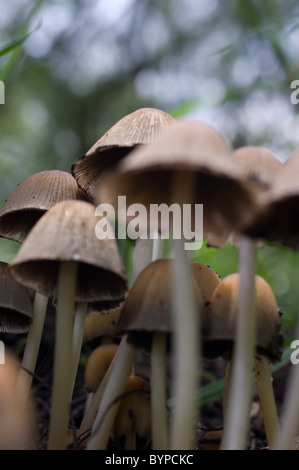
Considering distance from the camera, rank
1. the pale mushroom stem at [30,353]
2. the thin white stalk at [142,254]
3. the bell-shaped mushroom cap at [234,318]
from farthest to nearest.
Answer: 1. the thin white stalk at [142,254]
2. the pale mushroom stem at [30,353]
3. the bell-shaped mushroom cap at [234,318]

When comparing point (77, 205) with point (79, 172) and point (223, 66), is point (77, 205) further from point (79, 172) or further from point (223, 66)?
point (223, 66)

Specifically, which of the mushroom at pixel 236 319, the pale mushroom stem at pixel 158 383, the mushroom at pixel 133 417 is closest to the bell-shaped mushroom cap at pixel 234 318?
the mushroom at pixel 236 319

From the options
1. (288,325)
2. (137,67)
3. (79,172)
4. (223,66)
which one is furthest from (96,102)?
(79,172)

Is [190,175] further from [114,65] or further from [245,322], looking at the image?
[114,65]

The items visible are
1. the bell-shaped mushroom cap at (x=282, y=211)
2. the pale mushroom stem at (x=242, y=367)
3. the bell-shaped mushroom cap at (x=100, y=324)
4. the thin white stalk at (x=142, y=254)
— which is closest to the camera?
the bell-shaped mushroom cap at (x=282, y=211)

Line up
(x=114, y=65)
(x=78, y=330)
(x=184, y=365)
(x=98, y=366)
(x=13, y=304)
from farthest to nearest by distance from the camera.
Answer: (x=114, y=65) < (x=98, y=366) < (x=78, y=330) < (x=13, y=304) < (x=184, y=365)

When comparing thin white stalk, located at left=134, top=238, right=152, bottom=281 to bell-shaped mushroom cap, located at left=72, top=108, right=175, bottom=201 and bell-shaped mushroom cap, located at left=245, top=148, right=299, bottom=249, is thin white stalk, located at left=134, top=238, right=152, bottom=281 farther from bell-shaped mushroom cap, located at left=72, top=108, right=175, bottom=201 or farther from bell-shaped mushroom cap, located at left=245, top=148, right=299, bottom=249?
bell-shaped mushroom cap, located at left=245, top=148, right=299, bottom=249

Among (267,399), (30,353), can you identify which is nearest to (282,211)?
(267,399)

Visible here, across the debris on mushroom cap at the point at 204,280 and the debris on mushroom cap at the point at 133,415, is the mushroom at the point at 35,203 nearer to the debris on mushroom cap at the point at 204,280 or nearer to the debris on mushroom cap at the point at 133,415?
the debris on mushroom cap at the point at 133,415
